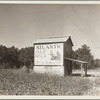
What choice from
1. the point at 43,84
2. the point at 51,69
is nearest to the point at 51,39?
the point at 51,69

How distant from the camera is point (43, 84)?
2.47 m

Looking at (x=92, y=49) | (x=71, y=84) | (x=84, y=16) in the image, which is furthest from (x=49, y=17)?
(x=71, y=84)

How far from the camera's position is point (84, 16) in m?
2.50

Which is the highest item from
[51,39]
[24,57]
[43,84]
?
[51,39]

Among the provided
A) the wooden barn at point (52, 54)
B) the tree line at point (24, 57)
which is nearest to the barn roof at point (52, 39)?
the wooden barn at point (52, 54)

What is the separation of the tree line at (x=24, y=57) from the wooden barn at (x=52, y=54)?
0.06 m

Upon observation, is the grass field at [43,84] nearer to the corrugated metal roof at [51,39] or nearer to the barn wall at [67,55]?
the barn wall at [67,55]

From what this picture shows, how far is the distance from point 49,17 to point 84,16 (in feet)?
1.10

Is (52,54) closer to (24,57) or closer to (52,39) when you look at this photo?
(52,39)

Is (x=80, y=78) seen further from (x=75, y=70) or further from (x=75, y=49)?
(x=75, y=49)

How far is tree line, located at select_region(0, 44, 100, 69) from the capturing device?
2436 millimetres

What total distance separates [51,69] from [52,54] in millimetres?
143

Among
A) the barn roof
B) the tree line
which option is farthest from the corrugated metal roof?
the tree line

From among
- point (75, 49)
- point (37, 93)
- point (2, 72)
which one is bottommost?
point (37, 93)
